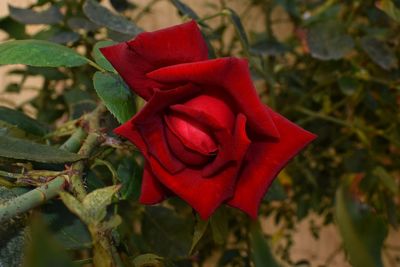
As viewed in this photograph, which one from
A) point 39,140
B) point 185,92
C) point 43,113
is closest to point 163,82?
point 185,92

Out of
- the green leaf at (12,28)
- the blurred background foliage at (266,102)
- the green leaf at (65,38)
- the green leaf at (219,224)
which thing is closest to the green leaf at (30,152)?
the blurred background foliage at (266,102)

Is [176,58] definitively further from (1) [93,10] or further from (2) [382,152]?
(2) [382,152]

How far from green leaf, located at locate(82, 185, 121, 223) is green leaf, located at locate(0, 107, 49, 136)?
0.56 feet

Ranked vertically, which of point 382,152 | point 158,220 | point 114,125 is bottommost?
point 382,152

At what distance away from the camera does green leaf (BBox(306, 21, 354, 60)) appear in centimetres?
61

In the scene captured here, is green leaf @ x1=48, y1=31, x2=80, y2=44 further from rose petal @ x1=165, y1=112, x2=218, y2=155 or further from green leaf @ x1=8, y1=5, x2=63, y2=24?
rose petal @ x1=165, y1=112, x2=218, y2=155

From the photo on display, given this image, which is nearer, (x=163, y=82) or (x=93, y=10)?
(x=163, y=82)

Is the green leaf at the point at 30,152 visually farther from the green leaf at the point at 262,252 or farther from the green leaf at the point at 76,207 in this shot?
the green leaf at the point at 262,252

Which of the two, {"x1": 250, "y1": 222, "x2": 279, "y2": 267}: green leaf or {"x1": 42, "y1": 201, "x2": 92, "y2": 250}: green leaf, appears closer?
{"x1": 250, "y1": 222, "x2": 279, "y2": 267}: green leaf

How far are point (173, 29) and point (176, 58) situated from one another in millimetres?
16

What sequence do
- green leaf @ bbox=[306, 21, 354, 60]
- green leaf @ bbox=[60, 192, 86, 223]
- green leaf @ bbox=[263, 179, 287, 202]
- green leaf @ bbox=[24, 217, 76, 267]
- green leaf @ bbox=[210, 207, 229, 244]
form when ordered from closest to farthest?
green leaf @ bbox=[24, 217, 76, 267]
green leaf @ bbox=[60, 192, 86, 223]
green leaf @ bbox=[210, 207, 229, 244]
green leaf @ bbox=[263, 179, 287, 202]
green leaf @ bbox=[306, 21, 354, 60]

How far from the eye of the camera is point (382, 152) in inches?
30.5

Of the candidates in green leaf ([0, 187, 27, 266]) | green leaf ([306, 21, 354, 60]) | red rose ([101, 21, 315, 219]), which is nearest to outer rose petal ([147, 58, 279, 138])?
red rose ([101, 21, 315, 219])

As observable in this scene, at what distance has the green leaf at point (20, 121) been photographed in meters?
0.41
